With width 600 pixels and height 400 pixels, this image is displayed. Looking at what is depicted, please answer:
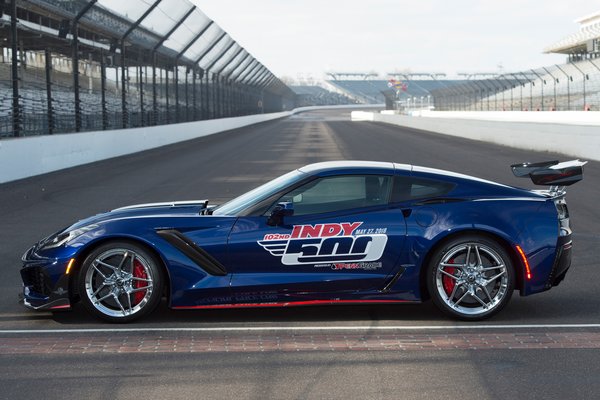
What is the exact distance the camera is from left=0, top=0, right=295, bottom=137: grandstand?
2406 cm

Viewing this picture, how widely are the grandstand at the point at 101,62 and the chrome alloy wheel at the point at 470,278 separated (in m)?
15.4

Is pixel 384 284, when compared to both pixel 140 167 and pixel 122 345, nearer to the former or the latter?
pixel 122 345

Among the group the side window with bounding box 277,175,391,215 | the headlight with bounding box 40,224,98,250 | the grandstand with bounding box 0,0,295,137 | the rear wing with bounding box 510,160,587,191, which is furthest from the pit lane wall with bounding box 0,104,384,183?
the rear wing with bounding box 510,160,587,191

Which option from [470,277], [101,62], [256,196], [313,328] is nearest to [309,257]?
[313,328]

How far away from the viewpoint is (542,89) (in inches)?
2021

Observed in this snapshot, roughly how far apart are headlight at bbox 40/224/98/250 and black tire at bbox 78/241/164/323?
0.58 feet

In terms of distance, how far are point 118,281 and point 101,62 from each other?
26317 mm

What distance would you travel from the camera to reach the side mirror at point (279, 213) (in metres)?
6.24

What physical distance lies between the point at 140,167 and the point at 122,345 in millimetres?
18295

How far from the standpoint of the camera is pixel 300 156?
27562 millimetres

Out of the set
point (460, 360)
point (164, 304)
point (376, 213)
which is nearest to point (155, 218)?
point (164, 304)

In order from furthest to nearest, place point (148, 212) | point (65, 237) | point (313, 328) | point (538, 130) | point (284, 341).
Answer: point (538, 130)
point (148, 212)
point (65, 237)
point (313, 328)
point (284, 341)

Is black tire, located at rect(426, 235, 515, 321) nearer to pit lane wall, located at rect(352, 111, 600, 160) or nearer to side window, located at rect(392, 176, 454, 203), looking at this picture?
side window, located at rect(392, 176, 454, 203)

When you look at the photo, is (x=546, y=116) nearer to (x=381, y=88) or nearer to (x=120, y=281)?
(x=120, y=281)
